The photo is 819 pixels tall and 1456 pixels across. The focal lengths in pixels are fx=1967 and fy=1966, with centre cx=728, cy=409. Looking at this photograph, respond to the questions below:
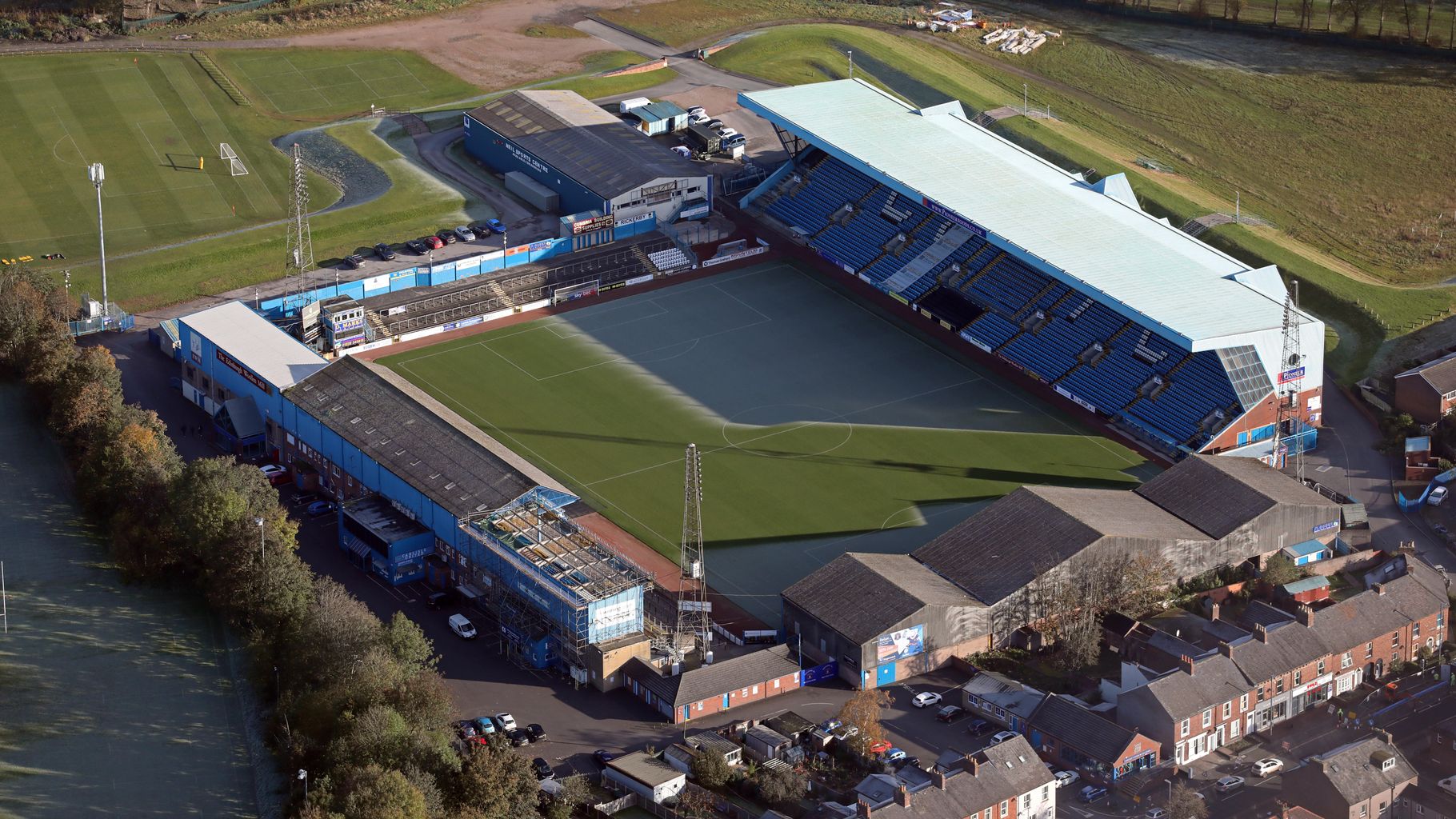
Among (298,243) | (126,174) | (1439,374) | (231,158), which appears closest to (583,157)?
(298,243)

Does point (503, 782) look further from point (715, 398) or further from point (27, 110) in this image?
point (27, 110)

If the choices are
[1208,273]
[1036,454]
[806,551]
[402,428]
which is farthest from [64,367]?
[1208,273]

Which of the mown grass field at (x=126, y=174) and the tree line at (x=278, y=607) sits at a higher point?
the mown grass field at (x=126, y=174)

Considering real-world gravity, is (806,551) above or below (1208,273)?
below

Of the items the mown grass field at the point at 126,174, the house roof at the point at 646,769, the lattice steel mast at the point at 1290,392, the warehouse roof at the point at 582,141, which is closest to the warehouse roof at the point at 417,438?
the house roof at the point at 646,769

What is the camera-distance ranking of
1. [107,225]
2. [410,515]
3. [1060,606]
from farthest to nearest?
[107,225] → [410,515] → [1060,606]

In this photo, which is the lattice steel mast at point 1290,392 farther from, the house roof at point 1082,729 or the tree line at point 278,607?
the tree line at point 278,607

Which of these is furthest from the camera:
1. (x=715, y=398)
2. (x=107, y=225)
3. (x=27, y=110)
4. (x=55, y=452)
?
(x=27, y=110)

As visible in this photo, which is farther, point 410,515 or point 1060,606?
point 410,515

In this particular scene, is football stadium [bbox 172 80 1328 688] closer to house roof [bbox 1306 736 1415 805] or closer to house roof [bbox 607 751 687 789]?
house roof [bbox 607 751 687 789]
